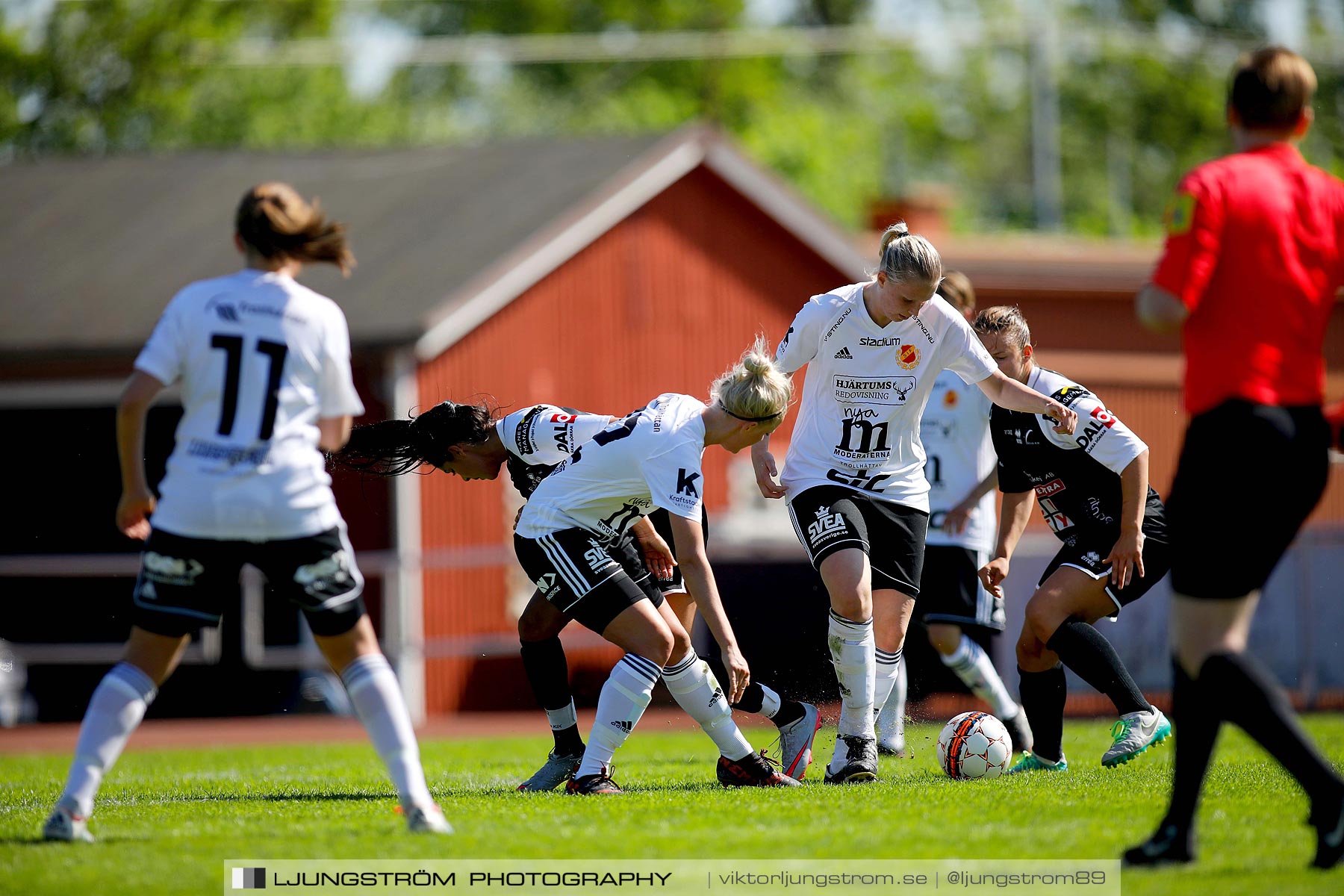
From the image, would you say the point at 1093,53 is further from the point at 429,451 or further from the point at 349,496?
the point at 429,451

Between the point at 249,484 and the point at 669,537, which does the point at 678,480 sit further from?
the point at 249,484

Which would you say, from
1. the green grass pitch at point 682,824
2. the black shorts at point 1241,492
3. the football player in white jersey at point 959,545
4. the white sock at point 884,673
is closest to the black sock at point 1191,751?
the green grass pitch at point 682,824

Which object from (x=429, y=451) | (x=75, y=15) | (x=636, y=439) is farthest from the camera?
(x=75, y=15)

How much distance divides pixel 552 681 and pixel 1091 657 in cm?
229

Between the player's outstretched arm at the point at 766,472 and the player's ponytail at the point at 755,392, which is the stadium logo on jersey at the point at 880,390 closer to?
the player's outstretched arm at the point at 766,472

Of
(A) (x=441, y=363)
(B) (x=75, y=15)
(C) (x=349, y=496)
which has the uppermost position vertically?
(B) (x=75, y=15)

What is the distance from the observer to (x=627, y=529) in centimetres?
645

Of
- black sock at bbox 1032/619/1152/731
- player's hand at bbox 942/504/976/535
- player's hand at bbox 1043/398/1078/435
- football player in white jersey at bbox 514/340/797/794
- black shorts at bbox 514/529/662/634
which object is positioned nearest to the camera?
football player in white jersey at bbox 514/340/797/794

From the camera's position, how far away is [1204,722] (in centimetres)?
461

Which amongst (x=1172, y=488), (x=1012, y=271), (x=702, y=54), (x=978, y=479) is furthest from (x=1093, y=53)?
(x=1172, y=488)

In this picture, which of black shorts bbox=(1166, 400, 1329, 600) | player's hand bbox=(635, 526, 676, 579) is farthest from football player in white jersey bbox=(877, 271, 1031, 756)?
black shorts bbox=(1166, 400, 1329, 600)

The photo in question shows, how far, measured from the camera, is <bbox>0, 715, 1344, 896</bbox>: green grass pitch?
465 cm

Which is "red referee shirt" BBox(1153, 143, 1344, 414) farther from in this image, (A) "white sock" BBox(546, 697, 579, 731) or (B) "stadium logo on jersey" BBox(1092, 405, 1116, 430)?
(A) "white sock" BBox(546, 697, 579, 731)

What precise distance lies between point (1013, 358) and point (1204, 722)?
2705mm
